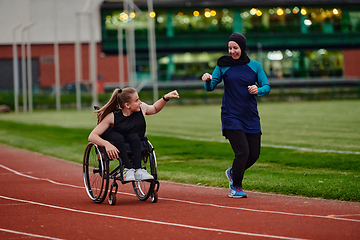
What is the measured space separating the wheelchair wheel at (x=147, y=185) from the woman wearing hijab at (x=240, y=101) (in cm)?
102

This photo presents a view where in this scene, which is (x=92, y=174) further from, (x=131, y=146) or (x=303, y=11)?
(x=303, y=11)

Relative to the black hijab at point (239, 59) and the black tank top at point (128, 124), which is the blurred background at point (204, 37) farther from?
the black tank top at point (128, 124)

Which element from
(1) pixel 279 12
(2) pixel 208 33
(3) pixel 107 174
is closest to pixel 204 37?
(2) pixel 208 33

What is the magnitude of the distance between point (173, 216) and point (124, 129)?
4.27 ft

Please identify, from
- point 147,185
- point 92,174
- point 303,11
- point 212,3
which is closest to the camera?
point 147,185

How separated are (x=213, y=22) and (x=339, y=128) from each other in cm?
3639

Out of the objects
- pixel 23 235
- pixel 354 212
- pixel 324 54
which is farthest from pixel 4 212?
pixel 324 54

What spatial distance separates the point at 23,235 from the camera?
17.6 feet

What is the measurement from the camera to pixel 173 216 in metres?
6.15

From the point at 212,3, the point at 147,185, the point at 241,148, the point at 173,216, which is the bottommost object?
the point at 173,216

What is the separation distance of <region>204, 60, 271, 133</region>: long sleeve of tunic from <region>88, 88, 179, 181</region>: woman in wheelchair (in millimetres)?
719

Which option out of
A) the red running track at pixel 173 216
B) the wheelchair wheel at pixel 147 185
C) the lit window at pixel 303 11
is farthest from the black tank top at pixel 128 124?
the lit window at pixel 303 11

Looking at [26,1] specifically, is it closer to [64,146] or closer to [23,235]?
[64,146]

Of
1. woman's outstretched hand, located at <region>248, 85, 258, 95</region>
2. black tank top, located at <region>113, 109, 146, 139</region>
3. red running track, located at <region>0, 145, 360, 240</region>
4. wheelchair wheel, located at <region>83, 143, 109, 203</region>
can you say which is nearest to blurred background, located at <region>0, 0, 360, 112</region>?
red running track, located at <region>0, 145, 360, 240</region>
